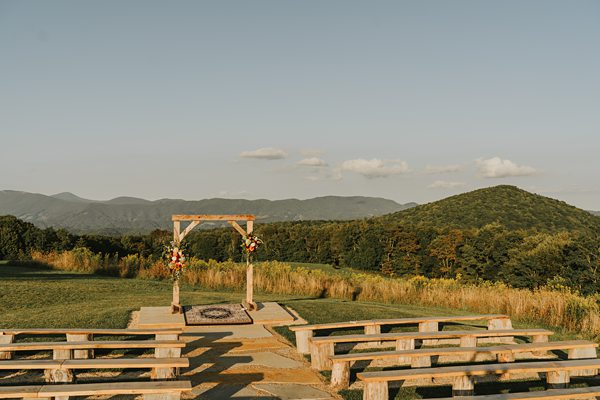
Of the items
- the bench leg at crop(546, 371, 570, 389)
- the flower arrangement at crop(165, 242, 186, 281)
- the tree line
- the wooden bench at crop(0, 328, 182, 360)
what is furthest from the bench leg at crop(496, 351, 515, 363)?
the tree line

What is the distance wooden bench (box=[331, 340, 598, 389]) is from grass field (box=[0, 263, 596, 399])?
0.90 feet

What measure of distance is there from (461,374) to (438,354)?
3.07ft

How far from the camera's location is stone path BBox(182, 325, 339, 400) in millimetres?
6406

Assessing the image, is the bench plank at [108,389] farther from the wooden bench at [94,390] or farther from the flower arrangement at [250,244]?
the flower arrangement at [250,244]

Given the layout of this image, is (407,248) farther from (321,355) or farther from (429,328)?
(321,355)

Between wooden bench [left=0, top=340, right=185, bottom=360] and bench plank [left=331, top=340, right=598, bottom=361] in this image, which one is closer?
bench plank [left=331, top=340, right=598, bottom=361]

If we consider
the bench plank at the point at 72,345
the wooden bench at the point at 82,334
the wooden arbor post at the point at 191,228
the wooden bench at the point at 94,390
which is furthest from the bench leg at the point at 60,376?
the wooden arbor post at the point at 191,228

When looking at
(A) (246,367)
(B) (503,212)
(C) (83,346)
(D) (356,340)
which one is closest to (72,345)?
(C) (83,346)

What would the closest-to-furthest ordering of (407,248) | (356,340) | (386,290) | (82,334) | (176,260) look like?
(356,340) < (82,334) < (176,260) < (386,290) < (407,248)

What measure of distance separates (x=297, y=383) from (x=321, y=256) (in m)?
39.7

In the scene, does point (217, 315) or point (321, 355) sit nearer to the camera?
point (321, 355)

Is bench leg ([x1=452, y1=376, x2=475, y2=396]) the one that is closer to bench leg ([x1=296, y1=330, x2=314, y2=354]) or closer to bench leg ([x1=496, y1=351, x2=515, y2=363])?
bench leg ([x1=496, y1=351, x2=515, y2=363])

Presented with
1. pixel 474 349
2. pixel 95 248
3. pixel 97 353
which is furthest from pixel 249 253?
pixel 95 248

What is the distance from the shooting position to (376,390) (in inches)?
223
